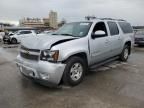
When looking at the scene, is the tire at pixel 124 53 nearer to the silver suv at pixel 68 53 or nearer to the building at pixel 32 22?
the silver suv at pixel 68 53

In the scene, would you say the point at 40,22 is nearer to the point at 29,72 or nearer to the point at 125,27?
the point at 125,27

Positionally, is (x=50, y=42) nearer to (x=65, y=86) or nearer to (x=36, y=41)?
(x=36, y=41)

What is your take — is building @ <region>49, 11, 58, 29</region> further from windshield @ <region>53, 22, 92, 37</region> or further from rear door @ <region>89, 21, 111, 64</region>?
rear door @ <region>89, 21, 111, 64</region>

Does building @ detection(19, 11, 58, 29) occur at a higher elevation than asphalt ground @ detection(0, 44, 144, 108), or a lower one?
higher

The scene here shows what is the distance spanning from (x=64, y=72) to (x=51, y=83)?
0.42m

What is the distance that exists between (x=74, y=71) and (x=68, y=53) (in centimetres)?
62

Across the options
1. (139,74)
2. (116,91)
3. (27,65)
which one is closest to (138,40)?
(139,74)

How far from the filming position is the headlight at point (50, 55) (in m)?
4.35

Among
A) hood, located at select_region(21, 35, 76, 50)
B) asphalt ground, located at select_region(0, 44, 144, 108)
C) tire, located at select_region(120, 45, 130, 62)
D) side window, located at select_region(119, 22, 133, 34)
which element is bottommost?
asphalt ground, located at select_region(0, 44, 144, 108)

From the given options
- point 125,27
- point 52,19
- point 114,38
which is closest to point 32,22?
point 52,19

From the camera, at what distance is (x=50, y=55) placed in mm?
4363

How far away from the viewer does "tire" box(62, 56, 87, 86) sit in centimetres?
462

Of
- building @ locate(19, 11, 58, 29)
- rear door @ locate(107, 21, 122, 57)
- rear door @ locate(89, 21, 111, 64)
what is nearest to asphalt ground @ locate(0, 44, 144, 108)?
rear door @ locate(89, 21, 111, 64)

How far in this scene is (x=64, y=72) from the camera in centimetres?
455
